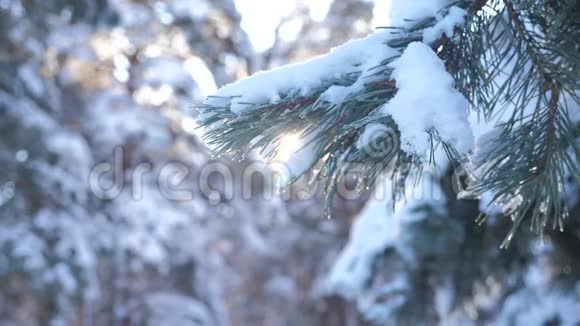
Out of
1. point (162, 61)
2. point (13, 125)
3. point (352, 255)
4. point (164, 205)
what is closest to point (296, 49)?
point (162, 61)

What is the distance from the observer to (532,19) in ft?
3.94

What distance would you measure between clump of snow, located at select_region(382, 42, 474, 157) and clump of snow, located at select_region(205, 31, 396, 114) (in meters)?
0.14

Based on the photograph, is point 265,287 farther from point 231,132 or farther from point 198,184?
point 231,132

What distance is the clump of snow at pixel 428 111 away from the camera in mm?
956

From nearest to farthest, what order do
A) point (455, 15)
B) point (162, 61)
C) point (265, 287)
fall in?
point (455, 15)
point (162, 61)
point (265, 287)

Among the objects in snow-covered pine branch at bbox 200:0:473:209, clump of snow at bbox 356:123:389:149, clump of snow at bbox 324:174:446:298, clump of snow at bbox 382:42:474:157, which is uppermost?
clump of snow at bbox 324:174:446:298

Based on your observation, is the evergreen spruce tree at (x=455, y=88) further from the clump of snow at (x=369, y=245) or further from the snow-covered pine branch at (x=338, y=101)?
the clump of snow at (x=369, y=245)

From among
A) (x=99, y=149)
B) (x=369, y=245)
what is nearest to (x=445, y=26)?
(x=369, y=245)

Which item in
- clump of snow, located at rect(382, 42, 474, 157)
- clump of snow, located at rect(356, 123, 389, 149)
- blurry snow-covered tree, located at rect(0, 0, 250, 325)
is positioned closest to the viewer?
clump of snow, located at rect(382, 42, 474, 157)

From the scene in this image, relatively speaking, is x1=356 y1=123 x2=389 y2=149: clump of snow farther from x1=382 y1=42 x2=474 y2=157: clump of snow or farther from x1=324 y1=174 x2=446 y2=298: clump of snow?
x1=324 y1=174 x2=446 y2=298: clump of snow

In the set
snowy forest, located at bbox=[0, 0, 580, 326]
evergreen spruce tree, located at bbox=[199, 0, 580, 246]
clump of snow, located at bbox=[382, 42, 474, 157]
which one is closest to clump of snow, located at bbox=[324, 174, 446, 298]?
snowy forest, located at bbox=[0, 0, 580, 326]

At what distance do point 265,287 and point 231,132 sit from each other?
12606 millimetres

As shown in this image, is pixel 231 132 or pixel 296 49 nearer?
pixel 231 132

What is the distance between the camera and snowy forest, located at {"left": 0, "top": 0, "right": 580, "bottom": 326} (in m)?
1.14
